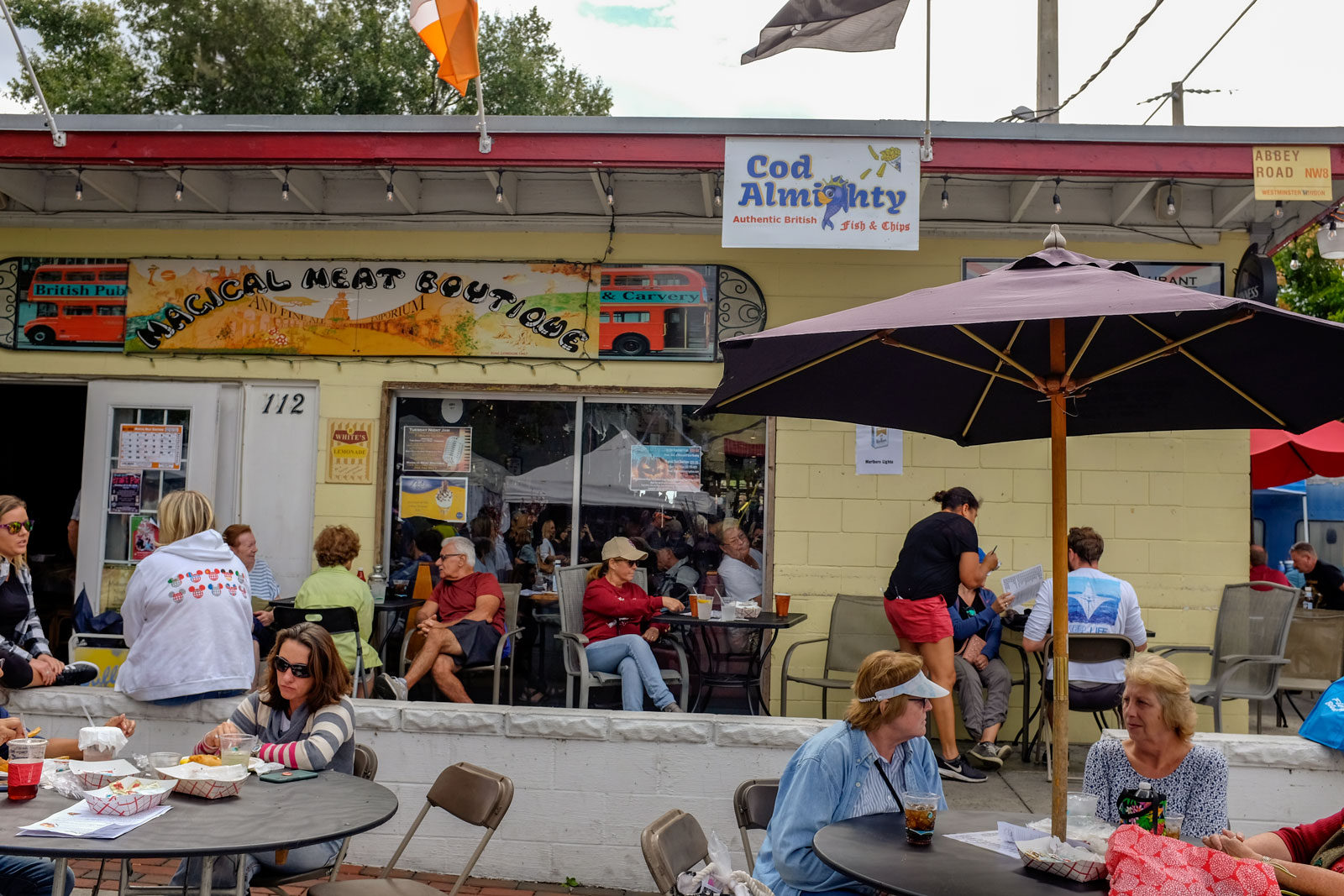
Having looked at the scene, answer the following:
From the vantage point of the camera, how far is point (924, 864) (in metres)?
2.94

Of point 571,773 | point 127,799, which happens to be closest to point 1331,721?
point 571,773

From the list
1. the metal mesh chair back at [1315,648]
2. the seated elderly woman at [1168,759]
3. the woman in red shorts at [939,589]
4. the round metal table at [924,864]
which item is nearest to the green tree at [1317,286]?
the metal mesh chair back at [1315,648]

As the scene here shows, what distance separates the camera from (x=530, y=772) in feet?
15.6

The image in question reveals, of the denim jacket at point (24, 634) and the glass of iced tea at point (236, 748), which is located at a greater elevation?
the denim jacket at point (24, 634)

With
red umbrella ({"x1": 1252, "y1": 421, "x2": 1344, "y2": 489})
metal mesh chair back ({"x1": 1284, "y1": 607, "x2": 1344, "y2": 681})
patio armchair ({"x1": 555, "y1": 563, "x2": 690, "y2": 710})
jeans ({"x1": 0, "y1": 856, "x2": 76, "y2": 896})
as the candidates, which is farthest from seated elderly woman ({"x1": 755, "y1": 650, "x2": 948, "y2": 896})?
red umbrella ({"x1": 1252, "y1": 421, "x2": 1344, "y2": 489})

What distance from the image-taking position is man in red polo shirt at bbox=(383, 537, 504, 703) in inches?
266

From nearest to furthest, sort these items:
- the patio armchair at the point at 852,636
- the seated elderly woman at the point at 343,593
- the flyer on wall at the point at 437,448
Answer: the seated elderly woman at the point at 343,593 → the patio armchair at the point at 852,636 → the flyer on wall at the point at 437,448

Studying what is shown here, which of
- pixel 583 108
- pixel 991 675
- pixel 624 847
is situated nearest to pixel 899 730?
pixel 624 847

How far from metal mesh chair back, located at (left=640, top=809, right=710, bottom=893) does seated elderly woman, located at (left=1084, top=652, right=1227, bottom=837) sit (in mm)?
1301

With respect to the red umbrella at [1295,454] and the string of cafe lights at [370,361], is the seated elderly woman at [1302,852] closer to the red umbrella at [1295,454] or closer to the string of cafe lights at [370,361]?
the string of cafe lights at [370,361]

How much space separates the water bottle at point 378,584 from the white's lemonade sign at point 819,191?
319 centimetres

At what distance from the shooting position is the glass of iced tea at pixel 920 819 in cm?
309

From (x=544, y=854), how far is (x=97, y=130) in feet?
16.3

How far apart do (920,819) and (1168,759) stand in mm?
937
